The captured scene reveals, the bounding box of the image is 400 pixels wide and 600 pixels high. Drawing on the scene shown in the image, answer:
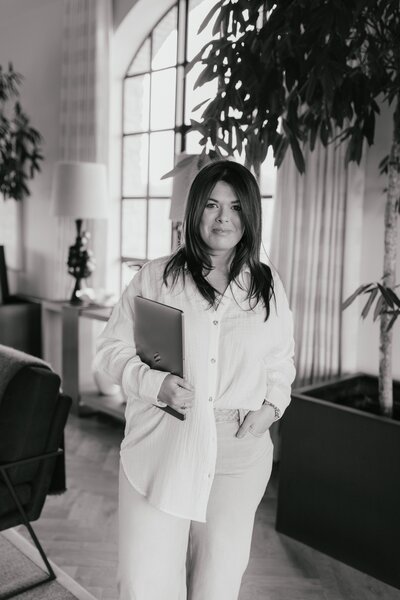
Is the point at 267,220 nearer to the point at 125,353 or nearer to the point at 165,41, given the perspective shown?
the point at 165,41

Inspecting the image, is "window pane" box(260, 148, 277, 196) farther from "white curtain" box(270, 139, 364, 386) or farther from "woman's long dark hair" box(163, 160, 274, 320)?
"woman's long dark hair" box(163, 160, 274, 320)

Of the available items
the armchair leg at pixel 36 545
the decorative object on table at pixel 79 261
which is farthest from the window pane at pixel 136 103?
the armchair leg at pixel 36 545

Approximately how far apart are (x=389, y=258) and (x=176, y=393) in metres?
1.55

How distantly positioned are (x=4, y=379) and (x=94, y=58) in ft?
10.9

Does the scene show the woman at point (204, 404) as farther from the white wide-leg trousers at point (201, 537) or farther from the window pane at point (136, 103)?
the window pane at point (136, 103)

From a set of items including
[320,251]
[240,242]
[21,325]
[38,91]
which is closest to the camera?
[240,242]

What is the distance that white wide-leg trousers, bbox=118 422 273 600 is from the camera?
5.06 ft

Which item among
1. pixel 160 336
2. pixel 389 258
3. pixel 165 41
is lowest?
pixel 160 336

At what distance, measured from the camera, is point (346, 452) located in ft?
9.01

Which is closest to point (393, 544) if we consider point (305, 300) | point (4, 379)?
point (305, 300)

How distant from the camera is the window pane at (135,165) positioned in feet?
17.2

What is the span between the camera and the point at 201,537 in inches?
63.4

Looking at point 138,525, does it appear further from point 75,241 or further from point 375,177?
point 75,241

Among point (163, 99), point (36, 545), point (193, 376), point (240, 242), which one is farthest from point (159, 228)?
point (193, 376)
